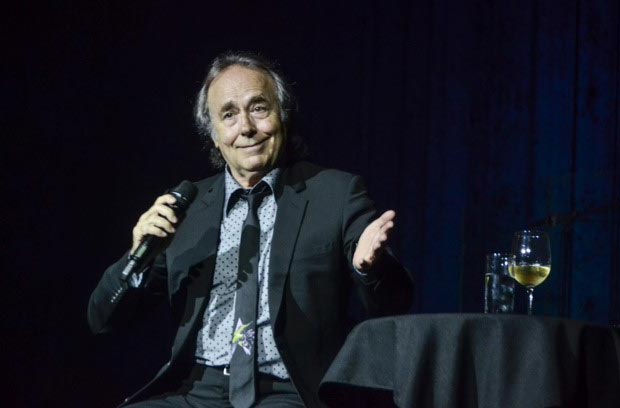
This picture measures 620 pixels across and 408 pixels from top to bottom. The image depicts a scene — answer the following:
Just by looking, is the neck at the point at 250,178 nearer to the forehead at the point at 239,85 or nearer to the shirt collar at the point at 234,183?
the shirt collar at the point at 234,183

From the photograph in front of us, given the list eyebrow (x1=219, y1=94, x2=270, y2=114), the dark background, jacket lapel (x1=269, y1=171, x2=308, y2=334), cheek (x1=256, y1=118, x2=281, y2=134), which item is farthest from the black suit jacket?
the dark background

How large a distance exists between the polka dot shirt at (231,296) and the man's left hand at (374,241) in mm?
399

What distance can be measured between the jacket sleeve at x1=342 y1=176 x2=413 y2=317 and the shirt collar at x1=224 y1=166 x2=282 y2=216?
0.24m

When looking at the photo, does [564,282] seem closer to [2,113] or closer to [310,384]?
[310,384]

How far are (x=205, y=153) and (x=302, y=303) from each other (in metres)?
1.74

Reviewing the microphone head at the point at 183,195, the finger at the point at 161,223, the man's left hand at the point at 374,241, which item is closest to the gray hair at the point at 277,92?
the microphone head at the point at 183,195

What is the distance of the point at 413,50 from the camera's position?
13.6ft

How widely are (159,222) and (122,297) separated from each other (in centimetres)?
45

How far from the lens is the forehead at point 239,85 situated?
2.54 m

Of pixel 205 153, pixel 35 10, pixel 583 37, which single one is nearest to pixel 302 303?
pixel 205 153

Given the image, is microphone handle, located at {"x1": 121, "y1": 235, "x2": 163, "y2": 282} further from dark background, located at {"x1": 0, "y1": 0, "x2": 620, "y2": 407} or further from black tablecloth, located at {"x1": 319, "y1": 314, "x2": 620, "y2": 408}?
dark background, located at {"x1": 0, "y1": 0, "x2": 620, "y2": 407}

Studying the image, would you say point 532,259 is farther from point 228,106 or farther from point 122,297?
point 122,297

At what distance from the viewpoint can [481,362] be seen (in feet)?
5.30

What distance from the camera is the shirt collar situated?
7.82ft
